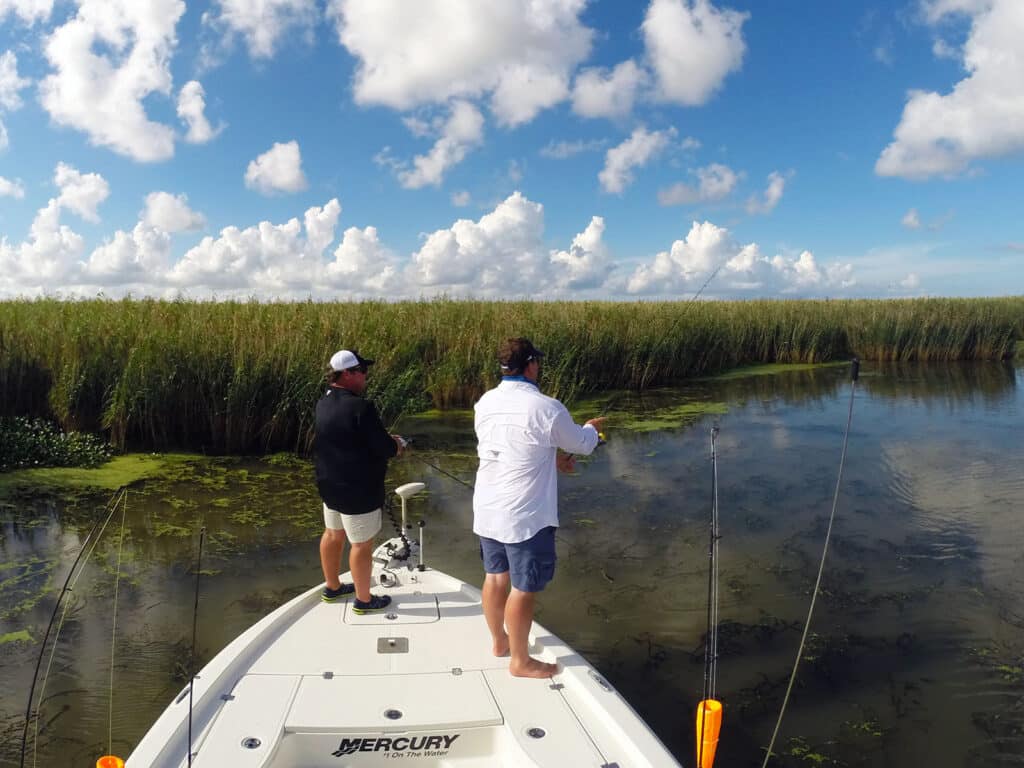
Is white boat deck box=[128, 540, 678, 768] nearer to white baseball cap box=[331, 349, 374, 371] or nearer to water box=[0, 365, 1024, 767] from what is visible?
water box=[0, 365, 1024, 767]

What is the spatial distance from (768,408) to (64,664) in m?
11.4

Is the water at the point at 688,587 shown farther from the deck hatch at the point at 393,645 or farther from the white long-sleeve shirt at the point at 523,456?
the white long-sleeve shirt at the point at 523,456

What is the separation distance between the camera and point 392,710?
9.13 feet

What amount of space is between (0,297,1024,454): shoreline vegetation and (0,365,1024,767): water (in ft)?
3.18

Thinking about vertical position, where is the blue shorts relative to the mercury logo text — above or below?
above

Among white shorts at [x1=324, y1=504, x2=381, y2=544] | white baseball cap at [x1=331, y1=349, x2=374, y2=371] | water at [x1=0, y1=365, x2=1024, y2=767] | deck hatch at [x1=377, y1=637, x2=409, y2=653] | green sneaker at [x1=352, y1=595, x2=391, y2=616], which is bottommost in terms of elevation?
water at [x1=0, y1=365, x2=1024, y2=767]

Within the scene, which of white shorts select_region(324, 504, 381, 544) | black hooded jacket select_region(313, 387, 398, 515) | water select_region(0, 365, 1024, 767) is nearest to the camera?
water select_region(0, 365, 1024, 767)

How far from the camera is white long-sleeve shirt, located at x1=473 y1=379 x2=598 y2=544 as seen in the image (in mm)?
3055

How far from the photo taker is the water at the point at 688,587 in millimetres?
3479

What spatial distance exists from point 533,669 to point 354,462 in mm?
1422

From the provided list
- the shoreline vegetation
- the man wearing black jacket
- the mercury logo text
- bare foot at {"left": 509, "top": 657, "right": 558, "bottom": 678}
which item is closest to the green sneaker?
the man wearing black jacket

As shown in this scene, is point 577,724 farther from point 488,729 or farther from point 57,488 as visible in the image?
point 57,488

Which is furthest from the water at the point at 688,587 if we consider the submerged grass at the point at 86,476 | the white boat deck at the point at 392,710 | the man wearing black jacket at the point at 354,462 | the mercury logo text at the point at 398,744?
the mercury logo text at the point at 398,744

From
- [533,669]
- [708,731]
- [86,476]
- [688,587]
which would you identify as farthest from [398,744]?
[86,476]
